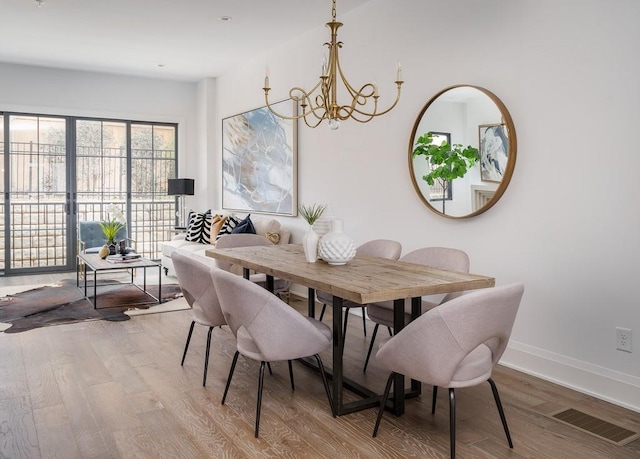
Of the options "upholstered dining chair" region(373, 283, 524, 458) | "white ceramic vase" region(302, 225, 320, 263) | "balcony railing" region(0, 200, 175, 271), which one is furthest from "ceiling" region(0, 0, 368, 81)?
"upholstered dining chair" region(373, 283, 524, 458)

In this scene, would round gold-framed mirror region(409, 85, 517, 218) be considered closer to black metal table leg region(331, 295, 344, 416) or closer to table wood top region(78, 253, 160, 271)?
black metal table leg region(331, 295, 344, 416)

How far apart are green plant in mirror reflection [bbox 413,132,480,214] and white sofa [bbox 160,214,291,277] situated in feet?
7.27

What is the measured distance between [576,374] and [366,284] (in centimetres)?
154

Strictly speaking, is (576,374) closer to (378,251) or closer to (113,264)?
(378,251)

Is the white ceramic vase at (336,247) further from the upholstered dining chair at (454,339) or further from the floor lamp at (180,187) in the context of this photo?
the floor lamp at (180,187)

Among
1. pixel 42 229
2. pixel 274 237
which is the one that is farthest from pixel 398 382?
pixel 42 229

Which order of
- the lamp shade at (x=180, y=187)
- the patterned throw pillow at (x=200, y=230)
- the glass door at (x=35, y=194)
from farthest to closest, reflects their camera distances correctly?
the lamp shade at (x=180, y=187), the glass door at (x=35, y=194), the patterned throw pillow at (x=200, y=230)

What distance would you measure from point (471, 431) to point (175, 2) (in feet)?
13.7

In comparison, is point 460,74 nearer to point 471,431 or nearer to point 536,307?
point 536,307

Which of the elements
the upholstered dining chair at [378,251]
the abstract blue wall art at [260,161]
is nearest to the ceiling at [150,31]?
the abstract blue wall art at [260,161]

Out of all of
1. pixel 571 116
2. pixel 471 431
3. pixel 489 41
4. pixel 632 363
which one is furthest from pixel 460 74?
pixel 471 431

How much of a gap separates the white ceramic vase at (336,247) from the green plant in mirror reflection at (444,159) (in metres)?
1.14

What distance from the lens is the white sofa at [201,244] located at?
6.05 metres

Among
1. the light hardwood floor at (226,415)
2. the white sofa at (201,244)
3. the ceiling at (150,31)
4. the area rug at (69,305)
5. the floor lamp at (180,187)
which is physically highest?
the ceiling at (150,31)
